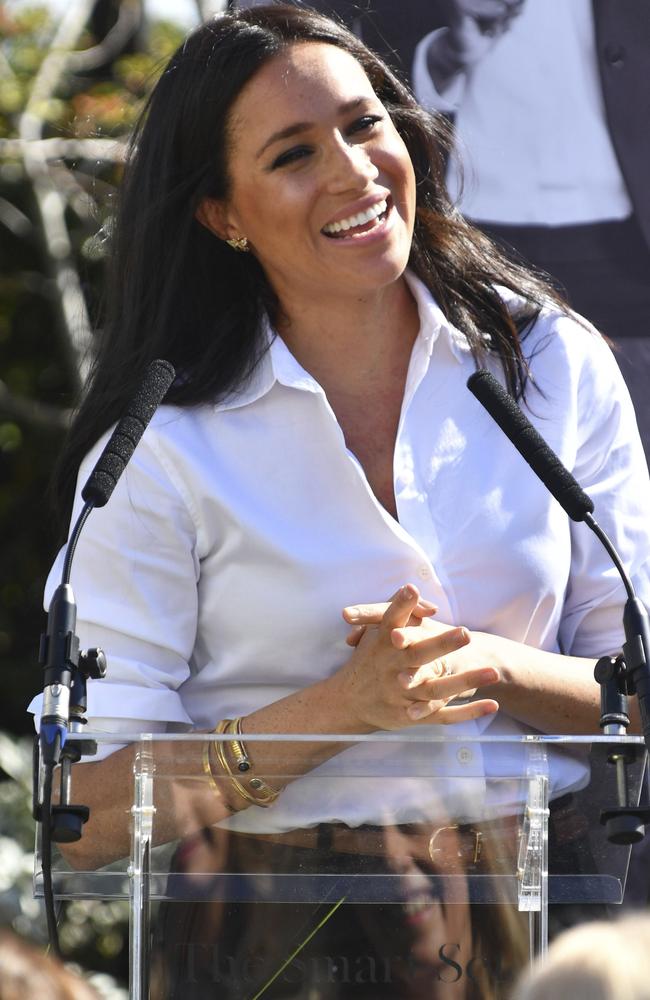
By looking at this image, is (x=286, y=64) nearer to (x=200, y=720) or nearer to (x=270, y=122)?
(x=270, y=122)

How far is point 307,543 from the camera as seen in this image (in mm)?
2504

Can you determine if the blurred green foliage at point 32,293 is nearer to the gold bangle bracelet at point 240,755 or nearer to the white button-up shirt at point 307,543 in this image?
the white button-up shirt at point 307,543

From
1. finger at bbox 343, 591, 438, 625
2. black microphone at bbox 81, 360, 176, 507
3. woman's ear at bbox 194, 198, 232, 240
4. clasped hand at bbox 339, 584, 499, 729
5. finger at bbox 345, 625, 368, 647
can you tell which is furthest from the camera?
woman's ear at bbox 194, 198, 232, 240

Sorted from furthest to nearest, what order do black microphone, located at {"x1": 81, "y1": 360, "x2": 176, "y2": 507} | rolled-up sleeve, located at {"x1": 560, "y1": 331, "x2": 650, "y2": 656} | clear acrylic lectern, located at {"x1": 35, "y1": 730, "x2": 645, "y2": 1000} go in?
rolled-up sleeve, located at {"x1": 560, "y1": 331, "x2": 650, "y2": 656} → black microphone, located at {"x1": 81, "y1": 360, "x2": 176, "y2": 507} → clear acrylic lectern, located at {"x1": 35, "y1": 730, "x2": 645, "y2": 1000}

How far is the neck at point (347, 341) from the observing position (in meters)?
2.72

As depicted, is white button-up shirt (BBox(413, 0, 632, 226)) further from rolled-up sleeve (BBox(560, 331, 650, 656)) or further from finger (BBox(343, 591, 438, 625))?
finger (BBox(343, 591, 438, 625))

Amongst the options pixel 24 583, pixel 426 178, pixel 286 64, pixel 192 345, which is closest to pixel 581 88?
pixel 426 178

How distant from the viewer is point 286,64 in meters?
2.69

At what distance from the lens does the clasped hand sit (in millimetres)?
2131

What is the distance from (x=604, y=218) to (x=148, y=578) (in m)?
1.32

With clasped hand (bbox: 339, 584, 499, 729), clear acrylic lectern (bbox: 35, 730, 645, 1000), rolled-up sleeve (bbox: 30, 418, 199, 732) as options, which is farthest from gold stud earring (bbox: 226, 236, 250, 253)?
clear acrylic lectern (bbox: 35, 730, 645, 1000)

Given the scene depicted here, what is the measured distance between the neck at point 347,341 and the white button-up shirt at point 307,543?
7cm

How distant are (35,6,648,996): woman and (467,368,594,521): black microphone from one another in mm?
305

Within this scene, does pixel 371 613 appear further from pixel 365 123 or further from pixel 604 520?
pixel 365 123
